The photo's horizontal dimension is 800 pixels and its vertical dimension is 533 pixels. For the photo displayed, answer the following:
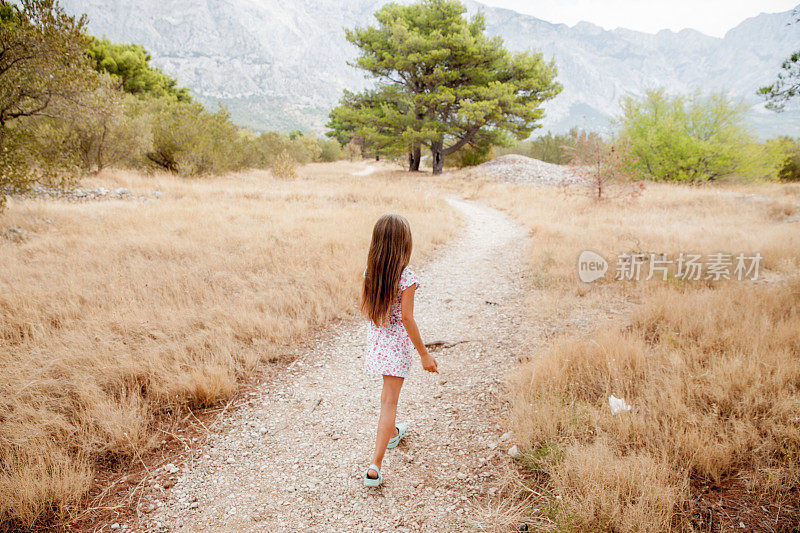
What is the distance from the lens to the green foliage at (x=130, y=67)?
2352 cm

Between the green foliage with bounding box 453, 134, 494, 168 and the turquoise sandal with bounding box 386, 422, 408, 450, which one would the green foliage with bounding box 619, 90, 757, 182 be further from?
the turquoise sandal with bounding box 386, 422, 408, 450

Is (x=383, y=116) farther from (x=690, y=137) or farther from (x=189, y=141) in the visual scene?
(x=690, y=137)

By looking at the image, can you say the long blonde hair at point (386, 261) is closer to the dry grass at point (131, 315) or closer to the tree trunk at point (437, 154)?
the dry grass at point (131, 315)

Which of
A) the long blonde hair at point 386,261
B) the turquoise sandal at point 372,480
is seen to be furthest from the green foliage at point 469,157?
the turquoise sandal at point 372,480

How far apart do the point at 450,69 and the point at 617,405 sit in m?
25.7

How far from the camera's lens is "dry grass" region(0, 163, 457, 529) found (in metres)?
2.83

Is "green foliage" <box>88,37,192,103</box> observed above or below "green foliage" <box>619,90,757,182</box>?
above

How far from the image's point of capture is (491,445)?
9.96 ft

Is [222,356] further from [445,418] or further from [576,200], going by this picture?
[576,200]

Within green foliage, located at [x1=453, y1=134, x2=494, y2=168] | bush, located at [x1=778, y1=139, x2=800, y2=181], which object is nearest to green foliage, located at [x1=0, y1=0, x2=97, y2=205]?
green foliage, located at [x1=453, y1=134, x2=494, y2=168]

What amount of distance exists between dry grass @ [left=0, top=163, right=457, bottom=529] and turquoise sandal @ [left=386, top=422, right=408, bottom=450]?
1836mm

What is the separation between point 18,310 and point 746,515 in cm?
760

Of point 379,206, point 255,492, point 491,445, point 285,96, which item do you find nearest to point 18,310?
point 255,492

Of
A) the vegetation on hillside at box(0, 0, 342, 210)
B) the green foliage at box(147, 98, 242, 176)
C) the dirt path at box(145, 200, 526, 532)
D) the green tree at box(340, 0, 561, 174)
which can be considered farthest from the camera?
the green tree at box(340, 0, 561, 174)
